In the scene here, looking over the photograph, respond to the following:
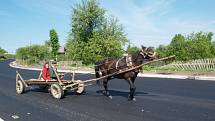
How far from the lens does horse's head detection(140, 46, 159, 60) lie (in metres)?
12.1

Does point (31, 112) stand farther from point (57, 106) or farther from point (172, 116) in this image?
point (172, 116)

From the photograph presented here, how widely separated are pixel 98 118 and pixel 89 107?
2012mm

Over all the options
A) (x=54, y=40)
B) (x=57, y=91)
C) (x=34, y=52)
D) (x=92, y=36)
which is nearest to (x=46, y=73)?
(x=57, y=91)

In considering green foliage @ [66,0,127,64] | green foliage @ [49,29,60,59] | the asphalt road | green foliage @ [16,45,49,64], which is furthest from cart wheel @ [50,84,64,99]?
green foliage @ [49,29,60,59]

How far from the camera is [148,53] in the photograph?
12180mm

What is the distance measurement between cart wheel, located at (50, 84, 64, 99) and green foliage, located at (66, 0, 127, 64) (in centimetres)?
3427

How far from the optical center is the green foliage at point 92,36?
159 ft

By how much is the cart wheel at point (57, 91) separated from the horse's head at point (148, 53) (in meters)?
3.69

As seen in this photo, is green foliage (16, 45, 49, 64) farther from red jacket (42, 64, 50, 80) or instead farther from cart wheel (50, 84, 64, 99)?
cart wheel (50, 84, 64, 99)

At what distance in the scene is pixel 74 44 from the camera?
49469mm

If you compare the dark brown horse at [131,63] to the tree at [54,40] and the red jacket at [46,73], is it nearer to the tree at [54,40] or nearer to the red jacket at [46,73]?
the red jacket at [46,73]

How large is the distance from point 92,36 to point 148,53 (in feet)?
126

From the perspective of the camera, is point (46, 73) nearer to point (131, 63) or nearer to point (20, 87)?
point (20, 87)

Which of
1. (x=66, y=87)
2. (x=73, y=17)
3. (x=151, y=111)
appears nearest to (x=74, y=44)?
(x=73, y=17)
